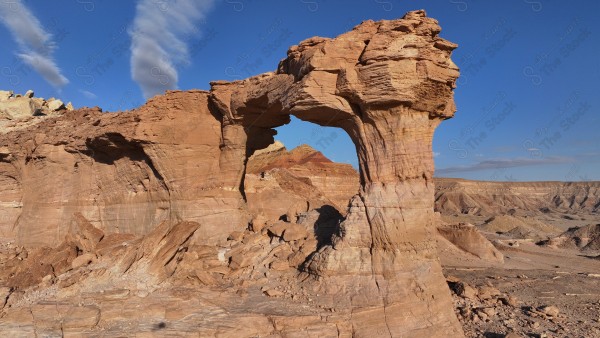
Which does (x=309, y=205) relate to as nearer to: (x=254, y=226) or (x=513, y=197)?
(x=254, y=226)

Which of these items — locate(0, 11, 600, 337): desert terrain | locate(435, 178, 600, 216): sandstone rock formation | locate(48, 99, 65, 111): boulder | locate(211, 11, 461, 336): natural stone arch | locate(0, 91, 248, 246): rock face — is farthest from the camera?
locate(435, 178, 600, 216): sandstone rock formation

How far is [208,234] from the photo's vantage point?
38.5ft

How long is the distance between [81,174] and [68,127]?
1.85m

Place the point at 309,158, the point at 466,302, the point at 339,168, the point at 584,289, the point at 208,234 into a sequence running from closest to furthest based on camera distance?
the point at 466,302, the point at 208,234, the point at 584,289, the point at 339,168, the point at 309,158

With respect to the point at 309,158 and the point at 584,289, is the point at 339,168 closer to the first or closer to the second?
the point at 309,158

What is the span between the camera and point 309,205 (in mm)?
13156

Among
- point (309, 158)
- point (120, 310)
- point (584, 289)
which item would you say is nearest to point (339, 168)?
point (309, 158)

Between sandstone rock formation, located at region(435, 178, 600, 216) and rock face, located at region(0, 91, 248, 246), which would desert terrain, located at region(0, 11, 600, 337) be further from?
sandstone rock formation, located at region(435, 178, 600, 216)

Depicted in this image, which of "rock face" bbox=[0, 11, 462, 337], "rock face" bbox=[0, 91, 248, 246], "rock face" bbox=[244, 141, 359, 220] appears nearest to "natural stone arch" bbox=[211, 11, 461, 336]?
"rock face" bbox=[0, 11, 462, 337]

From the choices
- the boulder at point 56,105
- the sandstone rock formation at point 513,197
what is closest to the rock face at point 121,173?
the boulder at point 56,105

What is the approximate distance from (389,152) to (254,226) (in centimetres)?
491

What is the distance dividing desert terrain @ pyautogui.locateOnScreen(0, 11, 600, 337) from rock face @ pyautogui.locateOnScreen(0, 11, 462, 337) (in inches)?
1.7

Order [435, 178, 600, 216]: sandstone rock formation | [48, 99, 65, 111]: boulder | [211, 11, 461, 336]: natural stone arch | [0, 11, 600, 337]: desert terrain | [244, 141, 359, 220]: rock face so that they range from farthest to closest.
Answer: [435, 178, 600, 216]: sandstone rock formation
[48, 99, 65, 111]: boulder
[244, 141, 359, 220]: rock face
[211, 11, 461, 336]: natural stone arch
[0, 11, 600, 337]: desert terrain

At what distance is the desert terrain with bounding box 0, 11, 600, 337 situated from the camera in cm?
757
